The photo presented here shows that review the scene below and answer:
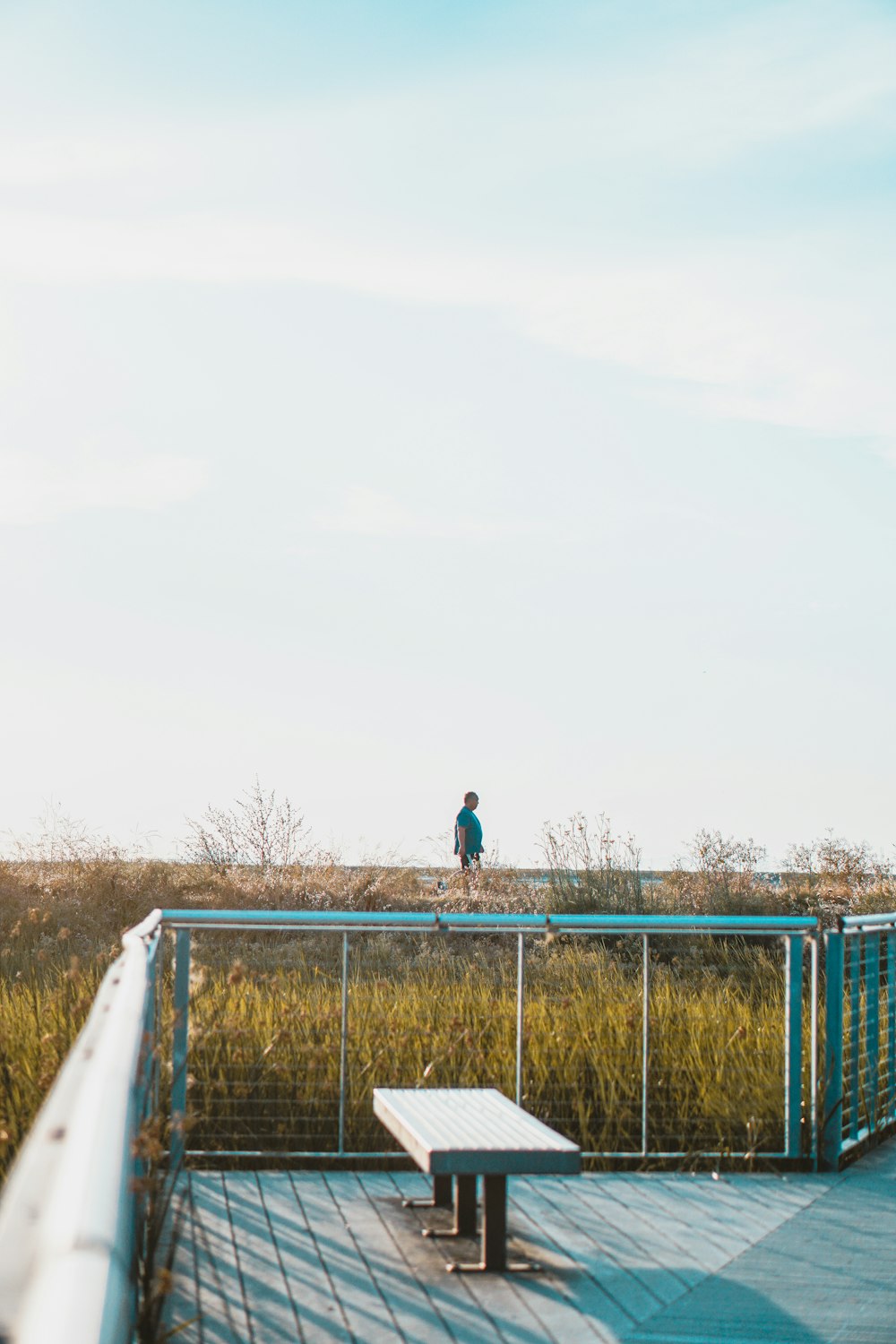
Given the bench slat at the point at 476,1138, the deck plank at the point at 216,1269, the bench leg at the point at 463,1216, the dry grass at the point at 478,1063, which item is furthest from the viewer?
the dry grass at the point at 478,1063

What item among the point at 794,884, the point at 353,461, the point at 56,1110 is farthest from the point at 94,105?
the point at 794,884

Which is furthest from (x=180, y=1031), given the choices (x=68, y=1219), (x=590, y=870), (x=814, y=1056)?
(x=590, y=870)

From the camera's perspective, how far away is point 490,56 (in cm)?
793

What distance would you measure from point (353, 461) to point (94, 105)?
3.19m

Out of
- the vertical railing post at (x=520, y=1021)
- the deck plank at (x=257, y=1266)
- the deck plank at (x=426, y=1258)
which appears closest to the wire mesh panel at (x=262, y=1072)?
the deck plank at (x=257, y=1266)

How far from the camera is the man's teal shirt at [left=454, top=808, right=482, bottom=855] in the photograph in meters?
17.0

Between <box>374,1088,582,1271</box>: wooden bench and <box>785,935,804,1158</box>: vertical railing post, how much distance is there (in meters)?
1.37

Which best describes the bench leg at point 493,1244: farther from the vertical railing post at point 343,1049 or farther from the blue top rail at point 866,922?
the blue top rail at point 866,922

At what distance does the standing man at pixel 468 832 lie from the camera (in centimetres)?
1689

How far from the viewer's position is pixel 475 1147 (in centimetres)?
402

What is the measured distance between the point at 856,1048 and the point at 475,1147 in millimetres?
2701

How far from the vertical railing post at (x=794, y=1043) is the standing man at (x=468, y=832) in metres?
10.9

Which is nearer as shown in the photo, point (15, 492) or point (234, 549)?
point (15, 492)

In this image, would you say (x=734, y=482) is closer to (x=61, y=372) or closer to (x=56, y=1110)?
(x=61, y=372)
